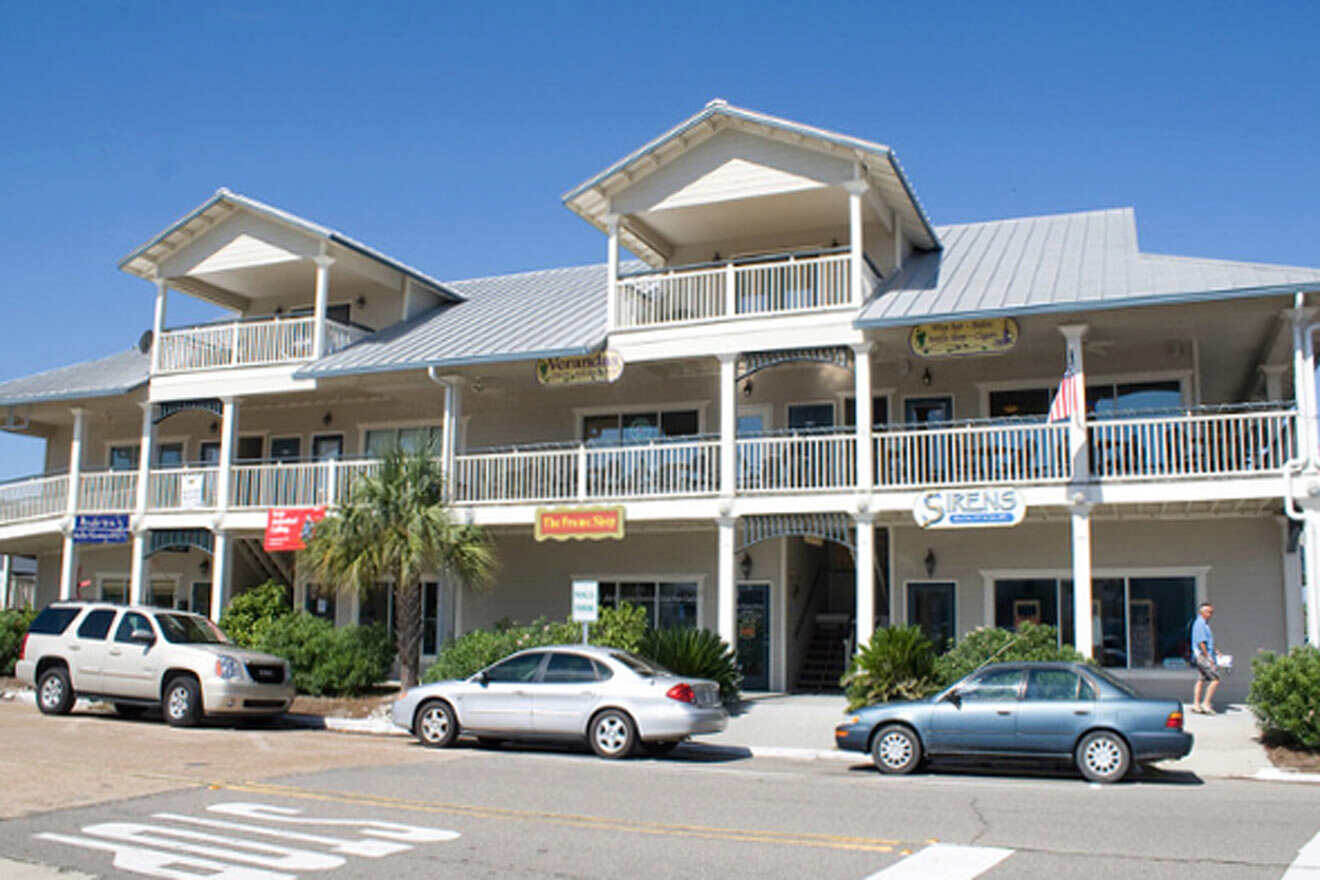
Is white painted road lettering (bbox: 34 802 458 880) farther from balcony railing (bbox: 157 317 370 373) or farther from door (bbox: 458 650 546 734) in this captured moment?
balcony railing (bbox: 157 317 370 373)

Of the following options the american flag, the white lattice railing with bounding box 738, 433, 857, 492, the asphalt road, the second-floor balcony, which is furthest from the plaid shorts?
the white lattice railing with bounding box 738, 433, 857, 492

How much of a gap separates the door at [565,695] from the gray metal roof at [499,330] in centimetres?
736

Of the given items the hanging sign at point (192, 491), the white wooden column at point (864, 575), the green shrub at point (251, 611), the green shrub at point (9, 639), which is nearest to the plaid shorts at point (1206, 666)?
the white wooden column at point (864, 575)

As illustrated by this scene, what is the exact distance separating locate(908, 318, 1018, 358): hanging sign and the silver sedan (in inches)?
273

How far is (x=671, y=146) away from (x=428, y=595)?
10800 millimetres

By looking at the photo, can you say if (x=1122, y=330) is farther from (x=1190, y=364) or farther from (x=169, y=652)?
(x=169, y=652)

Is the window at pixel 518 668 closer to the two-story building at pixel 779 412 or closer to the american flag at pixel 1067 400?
the two-story building at pixel 779 412

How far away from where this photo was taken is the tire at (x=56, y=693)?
19.2 metres

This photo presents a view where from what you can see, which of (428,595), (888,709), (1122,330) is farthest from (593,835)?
(428,595)

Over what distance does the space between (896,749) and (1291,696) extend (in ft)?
15.6

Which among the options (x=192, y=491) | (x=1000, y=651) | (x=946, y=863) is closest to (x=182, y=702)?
(x=192, y=491)

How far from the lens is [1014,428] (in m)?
18.5

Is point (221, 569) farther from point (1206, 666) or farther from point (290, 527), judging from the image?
point (1206, 666)

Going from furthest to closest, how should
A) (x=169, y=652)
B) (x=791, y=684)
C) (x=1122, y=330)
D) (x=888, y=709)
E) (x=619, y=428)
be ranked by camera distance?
(x=619, y=428)
(x=791, y=684)
(x=1122, y=330)
(x=169, y=652)
(x=888, y=709)
